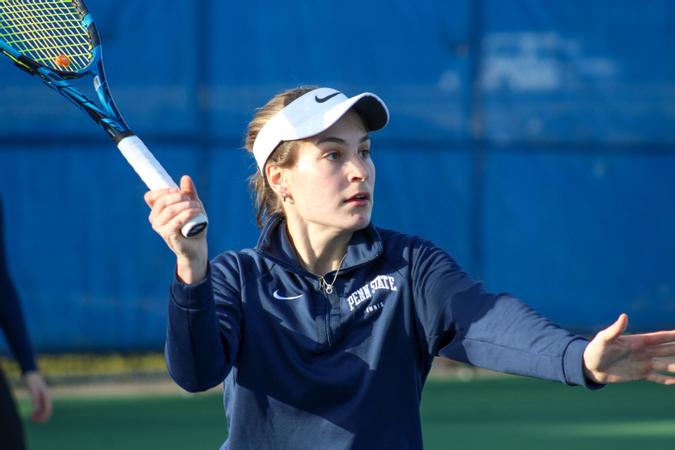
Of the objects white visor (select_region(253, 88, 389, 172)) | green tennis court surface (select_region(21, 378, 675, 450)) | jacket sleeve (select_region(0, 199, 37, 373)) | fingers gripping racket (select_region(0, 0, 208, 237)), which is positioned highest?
fingers gripping racket (select_region(0, 0, 208, 237))

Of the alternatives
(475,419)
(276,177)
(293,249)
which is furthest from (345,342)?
(475,419)

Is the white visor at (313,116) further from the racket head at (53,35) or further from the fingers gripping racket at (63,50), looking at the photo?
the racket head at (53,35)

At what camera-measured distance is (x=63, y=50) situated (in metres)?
3.65

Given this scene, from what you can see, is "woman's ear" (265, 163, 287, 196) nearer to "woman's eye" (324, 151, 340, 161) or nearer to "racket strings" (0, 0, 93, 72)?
"woman's eye" (324, 151, 340, 161)

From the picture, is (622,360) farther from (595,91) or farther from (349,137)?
(595,91)

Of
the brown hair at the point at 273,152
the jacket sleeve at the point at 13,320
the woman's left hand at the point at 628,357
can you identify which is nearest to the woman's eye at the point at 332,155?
the brown hair at the point at 273,152

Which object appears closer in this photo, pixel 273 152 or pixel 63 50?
pixel 273 152

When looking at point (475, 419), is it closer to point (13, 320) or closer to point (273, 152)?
point (13, 320)

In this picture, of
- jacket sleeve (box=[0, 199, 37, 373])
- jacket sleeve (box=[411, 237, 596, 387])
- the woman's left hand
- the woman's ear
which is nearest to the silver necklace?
jacket sleeve (box=[411, 237, 596, 387])

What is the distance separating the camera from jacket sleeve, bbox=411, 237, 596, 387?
279 cm

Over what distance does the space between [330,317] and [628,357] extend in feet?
2.48

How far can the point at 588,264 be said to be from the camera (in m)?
7.51

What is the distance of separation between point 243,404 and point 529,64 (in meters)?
4.81

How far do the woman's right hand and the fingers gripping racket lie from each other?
13.0 inches
